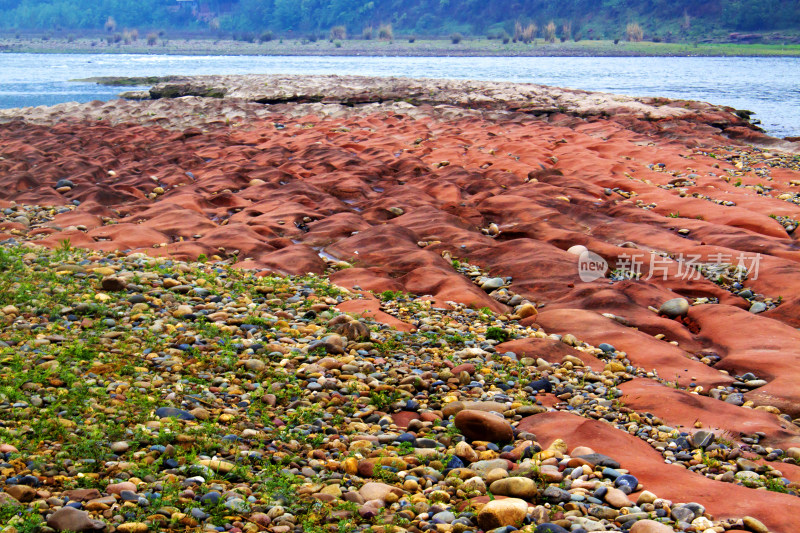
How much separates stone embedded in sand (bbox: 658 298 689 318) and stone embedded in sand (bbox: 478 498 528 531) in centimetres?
489

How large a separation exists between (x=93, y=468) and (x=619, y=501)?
3.35m

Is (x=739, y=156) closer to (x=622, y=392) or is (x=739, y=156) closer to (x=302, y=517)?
(x=622, y=392)

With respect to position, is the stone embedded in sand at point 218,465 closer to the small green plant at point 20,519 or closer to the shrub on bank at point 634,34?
the small green plant at point 20,519

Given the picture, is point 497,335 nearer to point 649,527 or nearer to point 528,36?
point 649,527

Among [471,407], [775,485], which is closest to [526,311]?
[471,407]

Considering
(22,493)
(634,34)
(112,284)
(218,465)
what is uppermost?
(634,34)

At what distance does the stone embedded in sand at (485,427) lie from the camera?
4.98m

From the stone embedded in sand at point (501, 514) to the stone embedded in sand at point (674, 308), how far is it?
489 centimetres

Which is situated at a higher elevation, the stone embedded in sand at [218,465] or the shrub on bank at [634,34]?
the shrub on bank at [634,34]

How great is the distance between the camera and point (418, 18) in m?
149

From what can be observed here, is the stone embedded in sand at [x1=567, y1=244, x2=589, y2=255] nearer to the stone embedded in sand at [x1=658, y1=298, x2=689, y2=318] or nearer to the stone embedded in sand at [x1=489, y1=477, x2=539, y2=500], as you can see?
the stone embedded in sand at [x1=658, y1=298, x2=689, y2=318]

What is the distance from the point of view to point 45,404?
16.6 feet

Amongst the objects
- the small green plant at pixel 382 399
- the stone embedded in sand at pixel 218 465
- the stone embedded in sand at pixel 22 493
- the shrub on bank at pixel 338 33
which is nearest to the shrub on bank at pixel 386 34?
the shrub on bank at pixel 338 33

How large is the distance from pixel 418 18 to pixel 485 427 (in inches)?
6101
